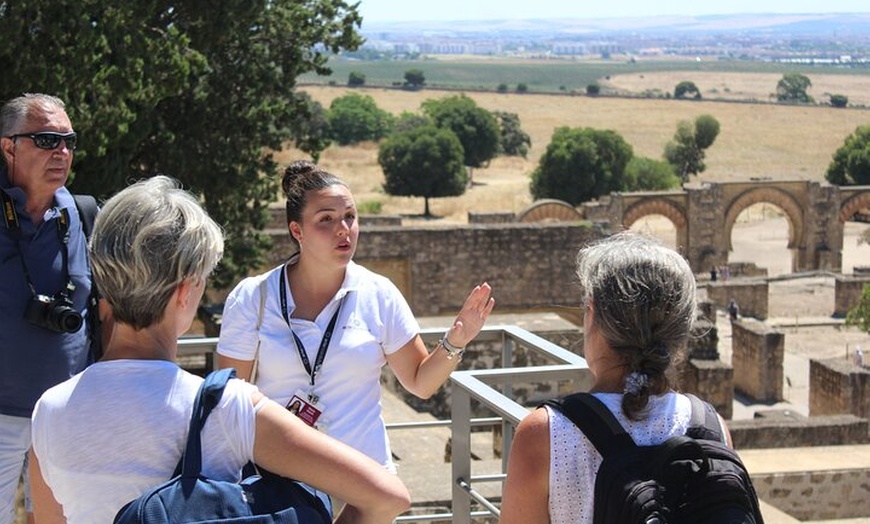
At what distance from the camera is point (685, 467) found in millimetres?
2600

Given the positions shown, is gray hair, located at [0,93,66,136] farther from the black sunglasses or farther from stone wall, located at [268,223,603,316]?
stone wall, located at [268,223,603,316]

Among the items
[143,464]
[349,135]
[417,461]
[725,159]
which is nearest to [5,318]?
[143,464]

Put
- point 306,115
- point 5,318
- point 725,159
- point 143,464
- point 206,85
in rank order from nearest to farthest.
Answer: point 143,464 → point 5,318 → point 206,85 → point 306,115 → point 725,159

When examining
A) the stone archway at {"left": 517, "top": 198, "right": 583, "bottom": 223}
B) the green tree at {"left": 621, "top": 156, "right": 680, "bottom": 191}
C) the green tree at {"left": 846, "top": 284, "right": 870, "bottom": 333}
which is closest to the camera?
the green tree at {"left": 846, "top": 284, "right": 870, "bottom": 333}

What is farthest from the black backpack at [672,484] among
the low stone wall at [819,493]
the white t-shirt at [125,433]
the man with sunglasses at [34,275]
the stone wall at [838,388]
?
the stone wall at [838,388]

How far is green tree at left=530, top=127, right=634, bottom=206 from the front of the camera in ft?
173

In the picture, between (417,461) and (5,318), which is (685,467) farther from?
(417,461)

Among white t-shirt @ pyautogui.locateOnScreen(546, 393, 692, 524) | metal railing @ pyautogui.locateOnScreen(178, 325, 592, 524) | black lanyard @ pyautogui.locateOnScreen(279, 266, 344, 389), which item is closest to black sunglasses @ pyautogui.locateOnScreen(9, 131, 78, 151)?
black lanyard @ pyautogui.locateOnScreen(279, 266, 344, 389)

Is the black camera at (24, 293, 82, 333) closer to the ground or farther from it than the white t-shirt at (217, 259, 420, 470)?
farther from it

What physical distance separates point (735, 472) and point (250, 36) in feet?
47.9

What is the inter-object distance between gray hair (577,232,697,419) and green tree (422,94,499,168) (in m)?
61.8

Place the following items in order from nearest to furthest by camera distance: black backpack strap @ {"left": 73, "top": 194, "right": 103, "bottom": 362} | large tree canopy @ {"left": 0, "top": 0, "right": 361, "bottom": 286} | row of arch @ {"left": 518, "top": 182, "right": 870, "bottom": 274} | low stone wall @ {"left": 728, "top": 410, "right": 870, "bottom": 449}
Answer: black backpack strap @ {"left": 73, "top": 194, "right": 103, "bottom": 362} → large tree canopy @ {"left": 0, "top": 0, "right": 361, "bottom": 286} → low stone wall @ {"left": 728, "top": 410, "right": 870, "bottom": 449} → row of arch @ {"left": 518, "top": 182, "right": 870, "bottom": 274}

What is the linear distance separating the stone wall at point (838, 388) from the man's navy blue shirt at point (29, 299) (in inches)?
751

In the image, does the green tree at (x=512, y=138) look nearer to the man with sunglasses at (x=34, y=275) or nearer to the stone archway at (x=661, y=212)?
the stone archway at (x=661, y=212)
